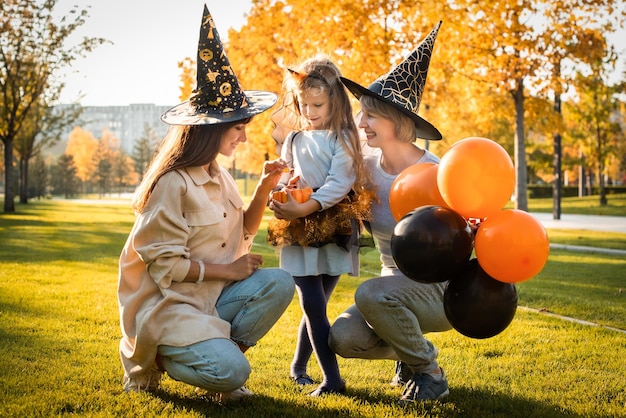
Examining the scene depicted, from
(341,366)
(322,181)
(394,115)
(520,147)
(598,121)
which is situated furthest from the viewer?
(598,121)

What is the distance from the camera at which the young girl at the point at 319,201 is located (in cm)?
364

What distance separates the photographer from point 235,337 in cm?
346

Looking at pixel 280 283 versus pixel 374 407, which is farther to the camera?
pixel 280 283

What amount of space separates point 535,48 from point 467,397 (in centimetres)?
1161

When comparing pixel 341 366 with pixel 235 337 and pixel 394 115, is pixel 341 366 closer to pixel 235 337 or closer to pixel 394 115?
pixel 235 337

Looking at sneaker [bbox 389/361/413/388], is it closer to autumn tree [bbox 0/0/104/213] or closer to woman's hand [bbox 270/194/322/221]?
woman's hand [bbox 270/194/322/221]

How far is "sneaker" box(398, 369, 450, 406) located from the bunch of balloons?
0.62 m

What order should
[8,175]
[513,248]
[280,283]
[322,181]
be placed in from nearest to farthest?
[513,248]
[280,283]
[322,181]
[8,175]

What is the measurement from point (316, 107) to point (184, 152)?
898mm

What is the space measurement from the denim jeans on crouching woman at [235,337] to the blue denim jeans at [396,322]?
0.41m

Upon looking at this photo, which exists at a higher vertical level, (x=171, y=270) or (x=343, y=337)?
(x=171, y=270)

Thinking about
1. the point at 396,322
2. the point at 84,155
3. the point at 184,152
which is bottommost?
the point at 396,322

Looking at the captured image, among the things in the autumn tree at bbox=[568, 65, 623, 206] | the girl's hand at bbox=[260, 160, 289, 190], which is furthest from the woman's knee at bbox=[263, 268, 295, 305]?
the autumn tree at bbox=[568, 65, 623, 206]

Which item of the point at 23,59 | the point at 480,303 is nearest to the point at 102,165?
the point at 23,59
